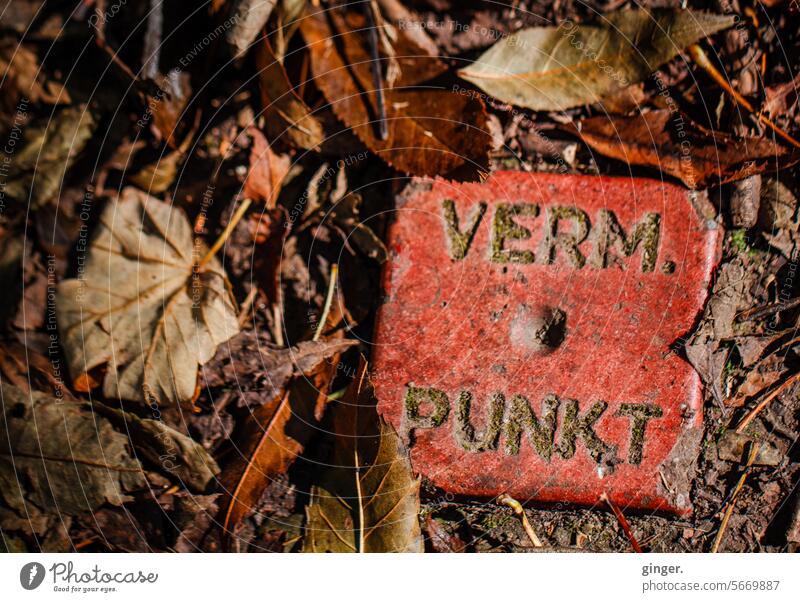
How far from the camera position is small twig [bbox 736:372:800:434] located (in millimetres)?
806

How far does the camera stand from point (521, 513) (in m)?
0.79

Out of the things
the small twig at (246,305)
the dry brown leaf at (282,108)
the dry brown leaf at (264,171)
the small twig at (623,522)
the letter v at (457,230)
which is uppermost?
the dry brown leaf at (282,108)

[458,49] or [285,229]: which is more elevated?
[458,49]

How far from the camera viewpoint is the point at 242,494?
0.78 m

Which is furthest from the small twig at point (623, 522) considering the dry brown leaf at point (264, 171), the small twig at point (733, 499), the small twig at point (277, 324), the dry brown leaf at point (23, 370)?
the dry brown leaf at point (23, 370)

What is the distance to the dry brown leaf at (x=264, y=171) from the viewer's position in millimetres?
792

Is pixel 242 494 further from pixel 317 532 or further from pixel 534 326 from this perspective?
pixel 534 326

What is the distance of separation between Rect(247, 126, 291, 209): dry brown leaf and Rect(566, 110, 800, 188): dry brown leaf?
1.36 ft

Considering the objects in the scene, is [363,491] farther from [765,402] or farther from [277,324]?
[765,402]

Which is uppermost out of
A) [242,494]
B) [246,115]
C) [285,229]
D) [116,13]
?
[116,13]

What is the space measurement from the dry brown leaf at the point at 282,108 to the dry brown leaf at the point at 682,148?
0.36 meters

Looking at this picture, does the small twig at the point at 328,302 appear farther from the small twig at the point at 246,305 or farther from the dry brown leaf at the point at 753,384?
the dry brown leaf at the point at 753,384
